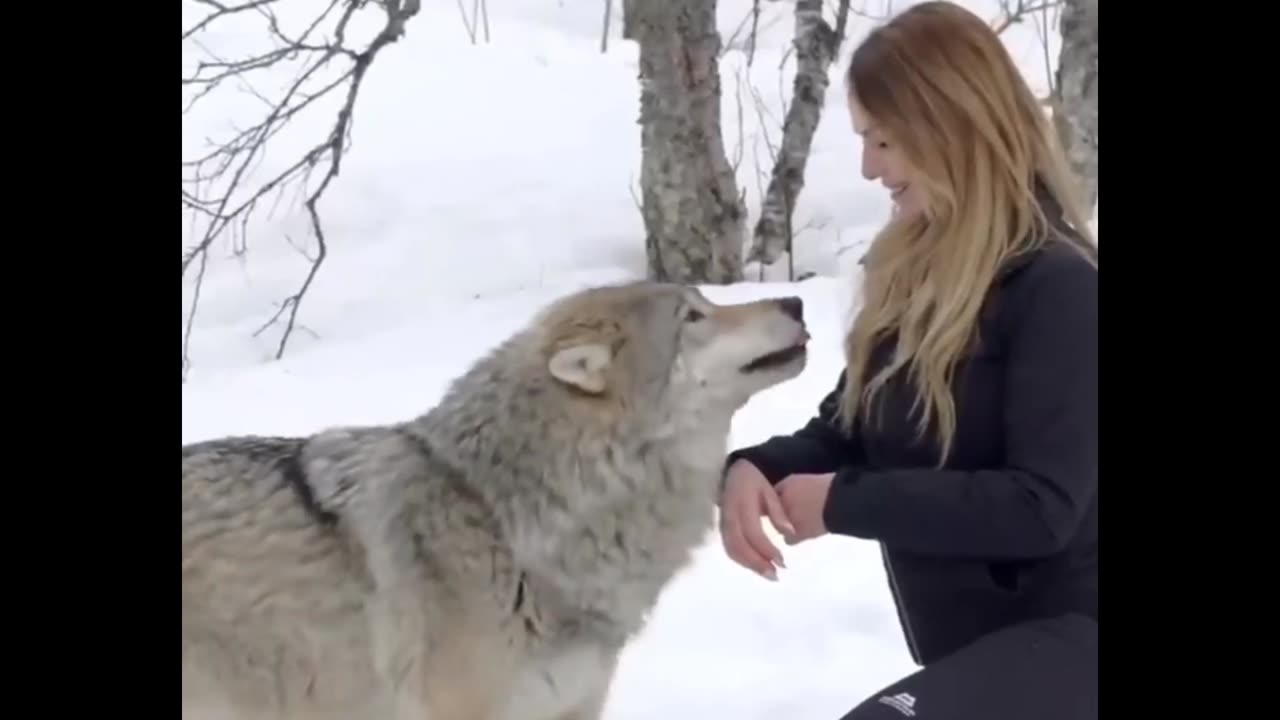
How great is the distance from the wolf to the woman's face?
1.42ft

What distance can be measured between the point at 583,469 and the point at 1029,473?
3.11 feet

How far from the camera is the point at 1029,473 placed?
7.37ft

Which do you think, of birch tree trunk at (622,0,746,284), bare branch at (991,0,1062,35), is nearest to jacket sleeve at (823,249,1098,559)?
bare branch at (991,0,1062,35)

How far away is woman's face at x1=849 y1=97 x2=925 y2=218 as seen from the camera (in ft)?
8.03

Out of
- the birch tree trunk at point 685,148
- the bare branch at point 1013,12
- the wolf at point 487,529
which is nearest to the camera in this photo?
the wolf at point 487,529

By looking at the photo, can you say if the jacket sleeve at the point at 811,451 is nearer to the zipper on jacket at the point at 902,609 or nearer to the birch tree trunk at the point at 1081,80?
the zipper on jacket at the point at 902,609

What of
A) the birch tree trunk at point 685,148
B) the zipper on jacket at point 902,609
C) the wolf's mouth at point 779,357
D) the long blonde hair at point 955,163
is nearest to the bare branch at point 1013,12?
the long blonde hair at point 955,163

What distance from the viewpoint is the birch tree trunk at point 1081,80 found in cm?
673

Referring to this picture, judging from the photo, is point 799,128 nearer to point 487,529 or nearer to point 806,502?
point 487,529

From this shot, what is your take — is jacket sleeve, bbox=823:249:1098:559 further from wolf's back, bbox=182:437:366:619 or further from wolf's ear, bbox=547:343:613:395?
wolf's back, bbox=182:437:366:619

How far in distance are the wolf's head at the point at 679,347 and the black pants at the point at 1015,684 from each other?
0.75 metres

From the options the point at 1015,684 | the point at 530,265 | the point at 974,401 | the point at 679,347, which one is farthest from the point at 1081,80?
the point at 1015,684

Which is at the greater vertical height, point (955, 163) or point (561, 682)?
point (955, 163)
